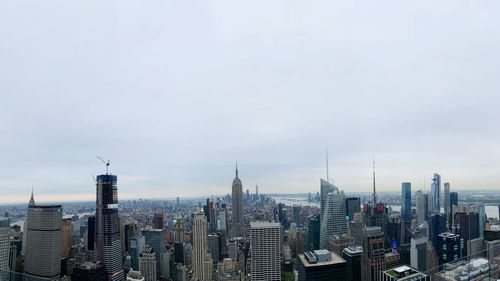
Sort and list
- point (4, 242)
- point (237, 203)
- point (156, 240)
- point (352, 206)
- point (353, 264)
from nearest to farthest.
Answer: point (353, 264)
point (4, 242)
point (156, 240)
point (352, 206)
point (237, 203)

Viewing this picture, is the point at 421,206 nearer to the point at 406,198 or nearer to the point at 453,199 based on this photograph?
the point at 406,198

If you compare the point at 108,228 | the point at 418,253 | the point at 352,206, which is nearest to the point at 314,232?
the point at 352,206

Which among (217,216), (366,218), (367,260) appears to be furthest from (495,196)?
(217,216)

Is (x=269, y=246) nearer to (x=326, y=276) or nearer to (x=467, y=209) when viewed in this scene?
(x=326, y=276)

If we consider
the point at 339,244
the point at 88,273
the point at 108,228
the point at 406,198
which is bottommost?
the point at 88,273

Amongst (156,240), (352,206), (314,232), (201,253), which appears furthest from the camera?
(352,206)

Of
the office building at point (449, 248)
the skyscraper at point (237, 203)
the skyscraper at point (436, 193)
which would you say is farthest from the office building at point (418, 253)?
the skyscraper at point (237, 203)

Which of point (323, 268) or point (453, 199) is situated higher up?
point (453, 199)
